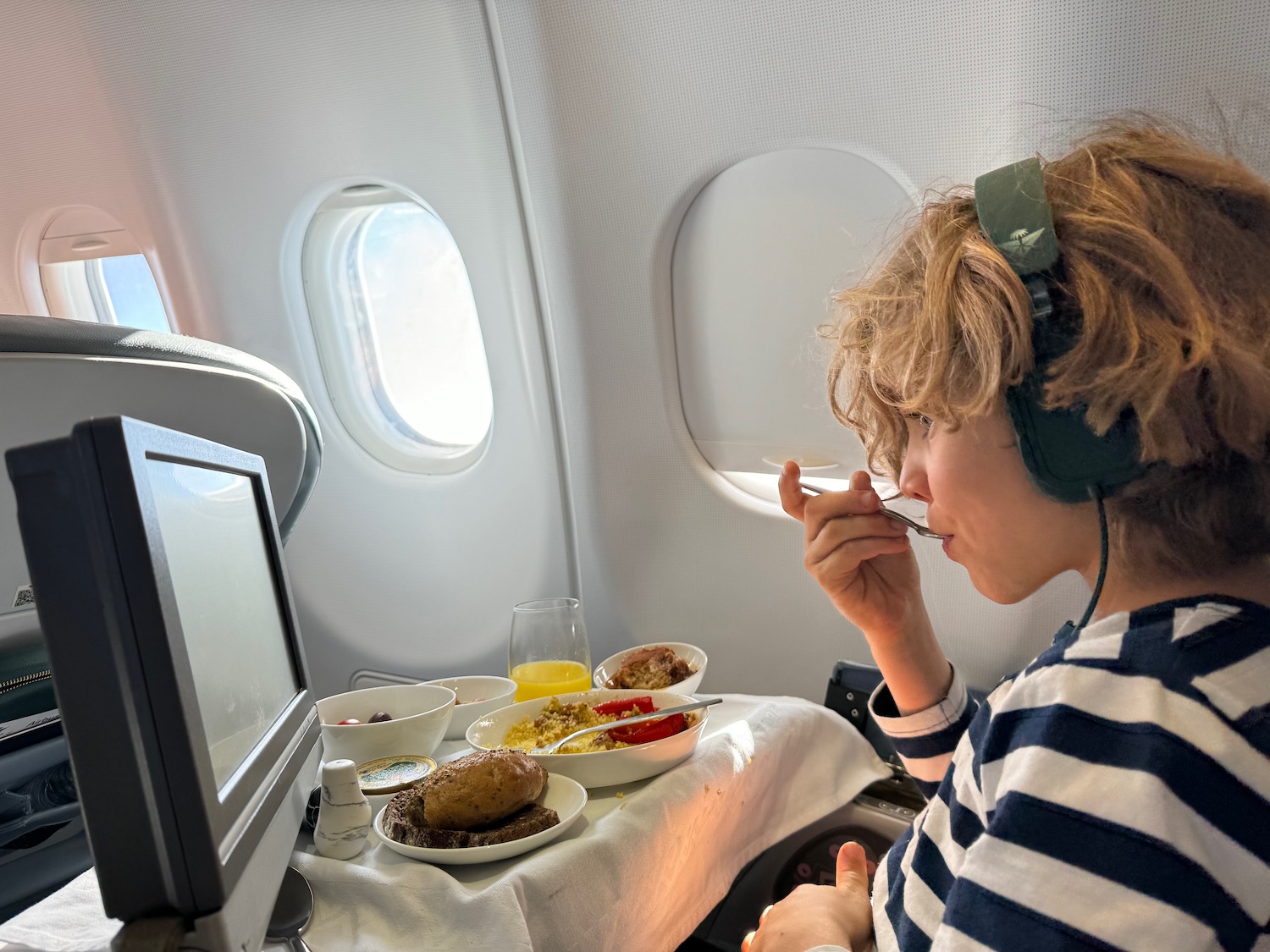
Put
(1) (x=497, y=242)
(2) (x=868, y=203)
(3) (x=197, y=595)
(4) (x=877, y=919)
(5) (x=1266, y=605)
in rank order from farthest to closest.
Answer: (1) (x=497, y=242) → (2) (x=868, y=203) → (4) (x=877, y=919) → (5) (x=1266, y=605) → (3) (x=197, y=595)

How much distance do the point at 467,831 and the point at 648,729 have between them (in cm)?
33

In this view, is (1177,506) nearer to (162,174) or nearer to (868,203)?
(868,203)

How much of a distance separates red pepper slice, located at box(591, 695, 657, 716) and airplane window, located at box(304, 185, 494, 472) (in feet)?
4.70

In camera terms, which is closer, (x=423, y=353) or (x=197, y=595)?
(x=197, y=595)

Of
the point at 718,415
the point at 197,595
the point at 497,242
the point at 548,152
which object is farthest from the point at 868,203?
the point at 197,595

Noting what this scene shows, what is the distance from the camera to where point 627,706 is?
59.9 inches

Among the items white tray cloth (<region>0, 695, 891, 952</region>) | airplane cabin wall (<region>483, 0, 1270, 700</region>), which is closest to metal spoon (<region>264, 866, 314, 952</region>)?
white tray cloth (<region>0, 695, 891, 952</region>)

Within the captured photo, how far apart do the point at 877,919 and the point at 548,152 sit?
1.70 m

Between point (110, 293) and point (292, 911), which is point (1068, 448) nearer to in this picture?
point (292, 911)

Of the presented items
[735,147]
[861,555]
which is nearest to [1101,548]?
[861,555]

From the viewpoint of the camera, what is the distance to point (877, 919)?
3.48 feet

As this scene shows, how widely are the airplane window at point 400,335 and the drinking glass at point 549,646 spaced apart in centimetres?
109

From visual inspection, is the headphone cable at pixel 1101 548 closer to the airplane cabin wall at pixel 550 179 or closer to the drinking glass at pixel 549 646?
the airplane cabin wall at pixel 550 179

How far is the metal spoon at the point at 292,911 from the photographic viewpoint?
1.01m
